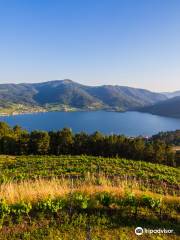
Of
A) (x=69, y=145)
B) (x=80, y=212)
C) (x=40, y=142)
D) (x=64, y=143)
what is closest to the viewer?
(x=80, y=212)

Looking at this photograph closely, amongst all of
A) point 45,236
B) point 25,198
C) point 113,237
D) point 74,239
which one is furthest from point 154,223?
point 25,198

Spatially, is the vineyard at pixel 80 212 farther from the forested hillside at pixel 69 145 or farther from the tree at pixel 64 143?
the tree at pixel 64 143

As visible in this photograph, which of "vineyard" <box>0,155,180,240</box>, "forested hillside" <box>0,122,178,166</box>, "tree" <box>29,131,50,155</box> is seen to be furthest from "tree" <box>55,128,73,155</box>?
"vineyard" <box>0,155,180,240</box>

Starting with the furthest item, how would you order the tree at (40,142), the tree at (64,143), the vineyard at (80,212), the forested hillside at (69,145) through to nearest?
the tree at (64,143) → the tree at (40,142) → the forested hillside at (69,145) → the vineyard at (80,212)

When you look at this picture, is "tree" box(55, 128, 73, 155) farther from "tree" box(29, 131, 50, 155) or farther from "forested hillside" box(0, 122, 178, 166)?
"tree" box(29, 131, 50, 155)

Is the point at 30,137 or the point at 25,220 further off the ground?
the point at 25,220

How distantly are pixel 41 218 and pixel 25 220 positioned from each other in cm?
42

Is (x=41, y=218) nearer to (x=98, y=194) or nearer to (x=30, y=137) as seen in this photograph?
(x=98, y=194)

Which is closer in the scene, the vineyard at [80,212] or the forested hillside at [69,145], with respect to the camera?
the vineyard at [80,212]

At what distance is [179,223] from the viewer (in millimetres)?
7914

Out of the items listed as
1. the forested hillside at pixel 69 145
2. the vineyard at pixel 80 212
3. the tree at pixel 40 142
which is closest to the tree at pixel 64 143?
the forested hillside at pixel 69 145

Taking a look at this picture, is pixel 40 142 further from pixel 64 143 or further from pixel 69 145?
pixel 69 145

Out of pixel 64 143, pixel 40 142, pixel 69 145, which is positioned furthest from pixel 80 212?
pixel 69 145

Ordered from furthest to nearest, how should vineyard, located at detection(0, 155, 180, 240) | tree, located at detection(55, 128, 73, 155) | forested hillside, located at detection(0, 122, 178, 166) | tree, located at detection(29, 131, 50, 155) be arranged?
tree, located at detection(55, 128, 73, 155) → tree, located at detection(29, 131, 50, 155) → forested hillside, located at detection(0, 122, 178, 166) → vineyard, located at detection(0, 155, 180, 240)
